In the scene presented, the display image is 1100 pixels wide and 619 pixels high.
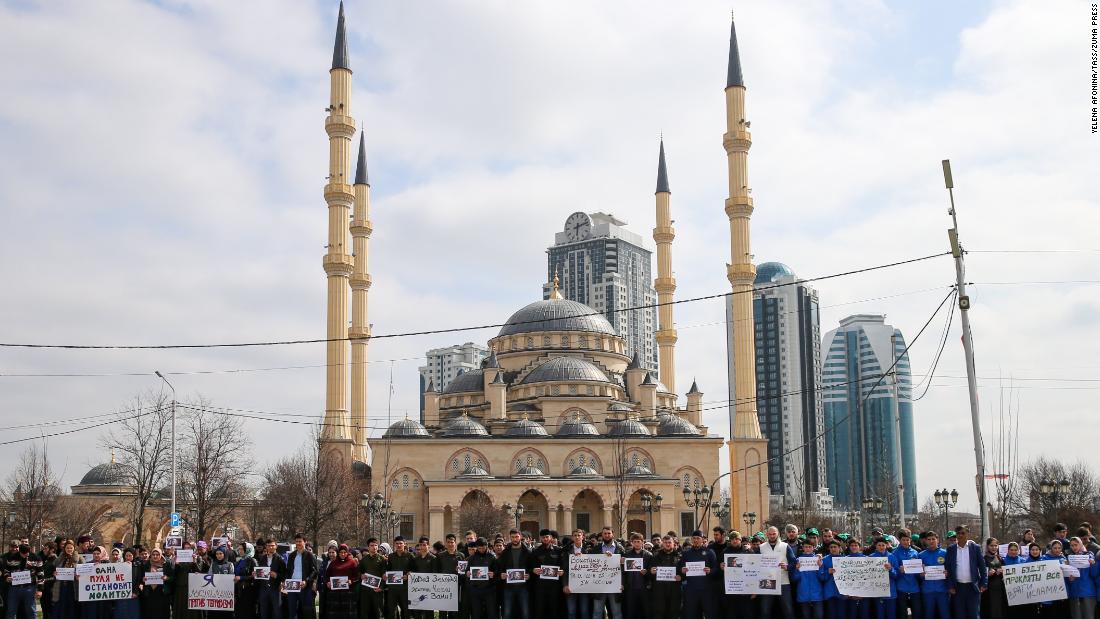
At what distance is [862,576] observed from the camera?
14430mm

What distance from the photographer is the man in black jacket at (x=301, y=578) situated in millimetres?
15609

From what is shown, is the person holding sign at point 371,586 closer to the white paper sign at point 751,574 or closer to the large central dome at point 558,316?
the white paper sign at point 751,574

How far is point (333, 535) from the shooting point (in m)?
45.8

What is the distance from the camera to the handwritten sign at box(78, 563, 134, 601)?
49.8 feet

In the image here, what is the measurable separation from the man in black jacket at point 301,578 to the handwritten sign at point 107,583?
2.16 metres

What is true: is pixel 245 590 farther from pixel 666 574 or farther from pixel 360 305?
pixel 360 305

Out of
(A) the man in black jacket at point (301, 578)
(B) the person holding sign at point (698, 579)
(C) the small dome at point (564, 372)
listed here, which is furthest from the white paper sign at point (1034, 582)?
(C) the small dome at point (564, 372)

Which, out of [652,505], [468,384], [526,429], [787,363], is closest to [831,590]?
[652,505]

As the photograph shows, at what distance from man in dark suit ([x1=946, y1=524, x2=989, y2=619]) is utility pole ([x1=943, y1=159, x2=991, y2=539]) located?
3.67 meters

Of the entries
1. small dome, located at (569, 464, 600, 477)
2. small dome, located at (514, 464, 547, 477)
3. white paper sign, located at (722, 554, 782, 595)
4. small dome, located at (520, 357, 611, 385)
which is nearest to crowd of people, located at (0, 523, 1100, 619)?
white paper sign, located at (722, 554, 782, 595)

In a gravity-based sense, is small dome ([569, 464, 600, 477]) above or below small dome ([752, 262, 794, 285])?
below

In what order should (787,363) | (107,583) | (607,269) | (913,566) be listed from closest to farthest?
(913,566)
(107,583)
(787,363)
(607,269)

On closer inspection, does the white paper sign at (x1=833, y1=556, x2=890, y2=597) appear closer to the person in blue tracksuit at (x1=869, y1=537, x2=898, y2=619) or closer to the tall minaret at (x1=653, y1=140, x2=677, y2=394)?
the person in blue tracksuit at (x1=869, y1=537, x2=898, y2=619)

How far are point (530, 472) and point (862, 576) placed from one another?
44997 millimetres
